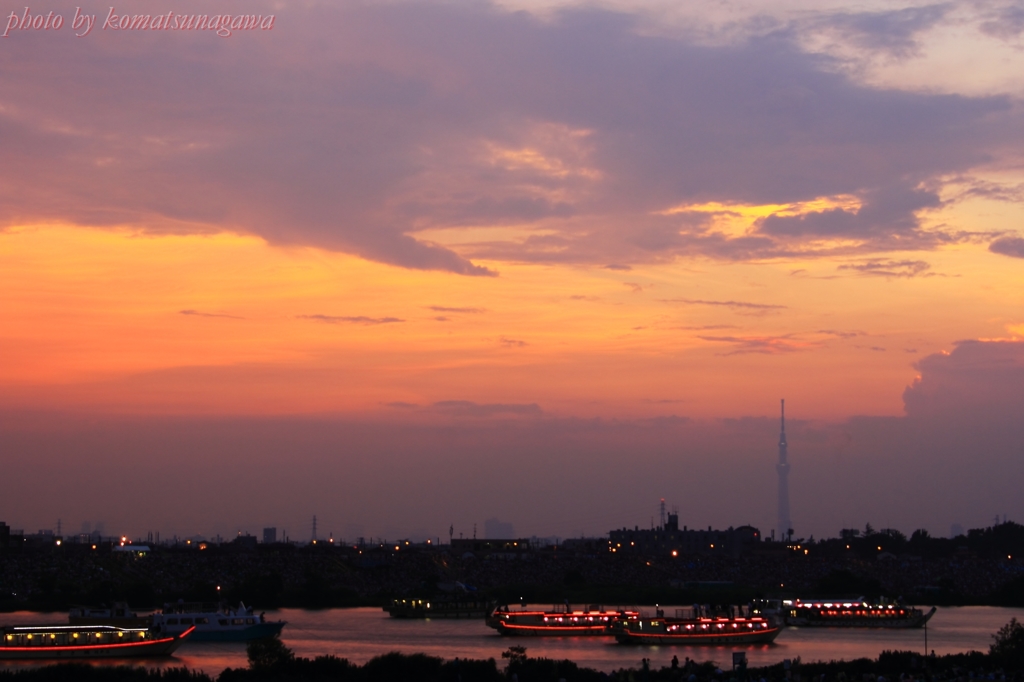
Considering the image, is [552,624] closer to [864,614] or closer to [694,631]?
[694,631]

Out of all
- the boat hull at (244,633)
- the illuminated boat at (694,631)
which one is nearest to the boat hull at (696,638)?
the illuminated boat at (694,631)

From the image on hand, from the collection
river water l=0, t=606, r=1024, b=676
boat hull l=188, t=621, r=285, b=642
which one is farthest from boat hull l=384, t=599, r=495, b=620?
boat hull l=188, t=621, r=285, b=642

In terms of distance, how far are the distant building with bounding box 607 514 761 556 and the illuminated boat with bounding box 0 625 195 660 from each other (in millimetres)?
108343

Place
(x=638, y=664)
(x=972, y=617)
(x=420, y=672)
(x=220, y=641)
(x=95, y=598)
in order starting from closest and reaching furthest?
(x=420, y=672)
(x=638, y=664)
(x=220, y=641)
(x=95, y=598)
(x=972, y=617)

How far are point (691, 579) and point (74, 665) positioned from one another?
301 ft

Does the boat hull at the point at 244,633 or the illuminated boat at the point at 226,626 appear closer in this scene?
the illuminated boat at the point at 226,626

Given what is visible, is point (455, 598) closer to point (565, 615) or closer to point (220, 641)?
point (565, 615)

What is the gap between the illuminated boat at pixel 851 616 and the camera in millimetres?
91000

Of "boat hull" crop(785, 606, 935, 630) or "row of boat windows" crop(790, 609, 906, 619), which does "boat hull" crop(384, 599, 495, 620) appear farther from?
"row of boat windows" crop(790, 609, 906, 619)

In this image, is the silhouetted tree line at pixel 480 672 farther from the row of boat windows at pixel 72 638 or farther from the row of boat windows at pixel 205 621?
the row of boat windows at pixel 205 621

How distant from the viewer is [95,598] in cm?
9088

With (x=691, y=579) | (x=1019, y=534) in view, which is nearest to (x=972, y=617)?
(x=691, y=579)

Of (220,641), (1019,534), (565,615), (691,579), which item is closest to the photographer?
(220,641)

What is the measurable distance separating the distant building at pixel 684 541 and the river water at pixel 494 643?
2971 inches
